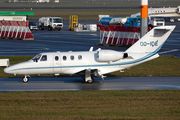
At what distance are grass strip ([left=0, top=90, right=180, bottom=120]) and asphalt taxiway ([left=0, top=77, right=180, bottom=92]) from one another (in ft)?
6.41

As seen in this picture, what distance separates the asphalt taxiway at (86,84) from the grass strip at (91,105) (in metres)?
1.96

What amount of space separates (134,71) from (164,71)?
2.71 meters

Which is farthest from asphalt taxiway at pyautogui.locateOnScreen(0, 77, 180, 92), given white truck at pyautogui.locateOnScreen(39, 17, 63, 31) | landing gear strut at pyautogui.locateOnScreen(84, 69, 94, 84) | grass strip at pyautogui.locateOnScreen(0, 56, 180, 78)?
white truck at pyautogui.locateOnScreen(39, 17, 63, 31)

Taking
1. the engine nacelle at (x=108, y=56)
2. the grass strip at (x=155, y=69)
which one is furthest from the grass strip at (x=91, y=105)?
the grass strip at (x=155, y=69)

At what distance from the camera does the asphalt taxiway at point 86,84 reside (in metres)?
22.4

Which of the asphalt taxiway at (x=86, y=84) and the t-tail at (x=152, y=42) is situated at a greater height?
the t-tail at (x=152, y=42)

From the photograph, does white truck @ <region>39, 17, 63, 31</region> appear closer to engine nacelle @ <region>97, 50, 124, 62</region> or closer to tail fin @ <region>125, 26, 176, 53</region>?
tail fin @ <region>125, 26, 176, 53</region>

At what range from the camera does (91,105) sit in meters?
17.0

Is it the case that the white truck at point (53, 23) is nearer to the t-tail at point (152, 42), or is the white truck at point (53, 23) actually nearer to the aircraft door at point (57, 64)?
the aircraft door at point (57, 64)

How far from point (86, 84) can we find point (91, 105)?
6972 mm

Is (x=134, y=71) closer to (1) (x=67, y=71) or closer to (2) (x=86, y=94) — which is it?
(1) (x=67, y=71)

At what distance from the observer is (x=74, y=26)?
8662 cm

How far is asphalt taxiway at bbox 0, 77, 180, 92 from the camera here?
22.4 m

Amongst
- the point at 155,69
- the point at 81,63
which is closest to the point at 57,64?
the point at 81,63
